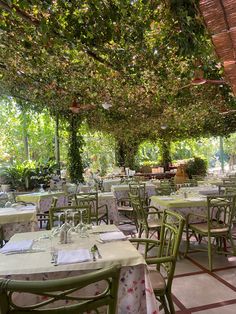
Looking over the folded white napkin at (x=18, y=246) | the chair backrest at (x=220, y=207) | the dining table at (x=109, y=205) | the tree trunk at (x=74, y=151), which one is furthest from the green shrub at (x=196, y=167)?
the folded white napkin at (x=18, y=246)

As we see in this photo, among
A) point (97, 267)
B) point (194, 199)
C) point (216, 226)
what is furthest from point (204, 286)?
point (97, 267)

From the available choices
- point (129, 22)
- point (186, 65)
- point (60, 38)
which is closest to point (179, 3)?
point (129, 22)

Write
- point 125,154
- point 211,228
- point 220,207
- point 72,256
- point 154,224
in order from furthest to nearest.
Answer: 1. point 125,154
2. point 154,224
3. point 220,207
4. point 211,228
5. point 72,256

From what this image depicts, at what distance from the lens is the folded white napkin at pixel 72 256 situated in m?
2.05

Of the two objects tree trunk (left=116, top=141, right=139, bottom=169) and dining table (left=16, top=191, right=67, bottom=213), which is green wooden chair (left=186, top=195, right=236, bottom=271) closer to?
dining table (left=16, top=191, right=67, bottom=213)

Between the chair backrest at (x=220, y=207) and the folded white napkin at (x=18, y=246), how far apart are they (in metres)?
2.52

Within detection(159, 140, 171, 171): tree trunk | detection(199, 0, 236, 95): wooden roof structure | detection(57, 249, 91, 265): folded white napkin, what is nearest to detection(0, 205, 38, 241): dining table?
detection(57, 249, 91, 265): folded white napkin

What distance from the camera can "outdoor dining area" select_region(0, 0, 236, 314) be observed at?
6.63 ft

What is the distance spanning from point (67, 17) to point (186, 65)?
274 centimetres

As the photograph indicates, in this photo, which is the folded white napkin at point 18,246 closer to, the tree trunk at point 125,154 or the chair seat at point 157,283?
the chair seat at point 157,283

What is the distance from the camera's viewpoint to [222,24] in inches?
82.0

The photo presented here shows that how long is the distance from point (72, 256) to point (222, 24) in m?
1.85

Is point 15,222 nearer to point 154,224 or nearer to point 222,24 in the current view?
point 154,224

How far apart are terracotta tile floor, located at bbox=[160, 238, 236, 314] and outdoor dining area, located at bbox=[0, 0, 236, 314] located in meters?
0.02
